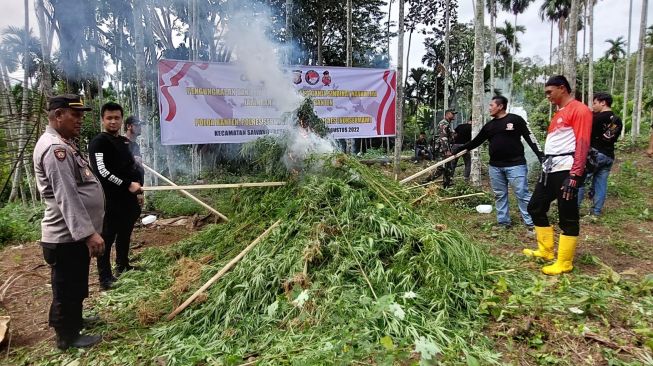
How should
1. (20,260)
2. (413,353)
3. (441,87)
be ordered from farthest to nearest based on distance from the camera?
(441,87), (20,260), (413,353)

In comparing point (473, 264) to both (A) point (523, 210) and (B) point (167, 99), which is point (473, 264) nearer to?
(A) point (523, 210)

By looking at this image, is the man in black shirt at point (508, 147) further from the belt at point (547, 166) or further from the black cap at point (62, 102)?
the black cap at point (62, 102)

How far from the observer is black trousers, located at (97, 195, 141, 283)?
382 cm

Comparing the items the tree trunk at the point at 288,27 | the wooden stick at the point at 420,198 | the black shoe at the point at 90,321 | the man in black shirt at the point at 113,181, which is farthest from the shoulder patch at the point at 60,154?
the tree trunk at the point at 288,27

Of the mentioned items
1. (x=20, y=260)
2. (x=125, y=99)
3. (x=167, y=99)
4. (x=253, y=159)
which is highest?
(x=125, y=99)

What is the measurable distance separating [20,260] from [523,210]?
21.7 feet

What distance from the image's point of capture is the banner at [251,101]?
21.4 ft

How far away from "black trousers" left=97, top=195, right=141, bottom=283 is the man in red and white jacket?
4160 millimetres

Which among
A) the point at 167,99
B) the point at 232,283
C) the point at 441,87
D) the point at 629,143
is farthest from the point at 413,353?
the point at 441,87

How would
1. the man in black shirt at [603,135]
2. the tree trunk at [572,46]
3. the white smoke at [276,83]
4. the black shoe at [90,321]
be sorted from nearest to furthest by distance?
1. the black shoe at [90,321]
2. the white smoke at [276,83]
3. the man in black shirt at [603,135]
4. the tree trunk at [572,46]

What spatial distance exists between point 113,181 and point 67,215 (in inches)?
51.2

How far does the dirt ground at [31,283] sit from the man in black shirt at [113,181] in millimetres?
481

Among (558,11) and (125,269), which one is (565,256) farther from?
(558,11)

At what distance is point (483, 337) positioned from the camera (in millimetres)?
2482
